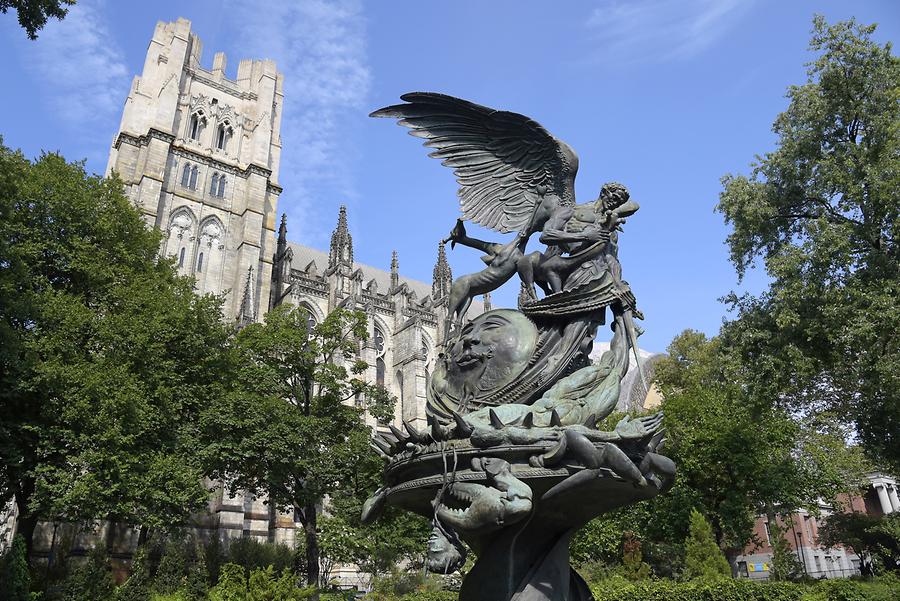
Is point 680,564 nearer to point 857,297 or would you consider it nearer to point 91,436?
point 857,297

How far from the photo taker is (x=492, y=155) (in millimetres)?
7520

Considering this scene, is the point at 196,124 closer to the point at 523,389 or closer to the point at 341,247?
the point at 341,247

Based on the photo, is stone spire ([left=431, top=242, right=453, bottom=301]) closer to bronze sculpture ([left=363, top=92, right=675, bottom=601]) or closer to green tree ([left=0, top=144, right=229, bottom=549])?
green tree ([left=0, top=144, right=229, bottom=549])

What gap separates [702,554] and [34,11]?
2045 centimetres

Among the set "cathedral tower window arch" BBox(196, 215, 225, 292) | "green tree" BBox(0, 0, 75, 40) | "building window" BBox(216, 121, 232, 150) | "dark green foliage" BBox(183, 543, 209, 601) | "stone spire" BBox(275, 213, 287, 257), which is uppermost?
"building window" BBox(216, 121, 232, 150)

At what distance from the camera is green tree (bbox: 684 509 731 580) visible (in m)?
18.4

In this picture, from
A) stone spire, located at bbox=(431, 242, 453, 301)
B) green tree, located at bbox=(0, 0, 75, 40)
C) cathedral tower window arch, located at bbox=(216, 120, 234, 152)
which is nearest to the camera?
green tree, located at bbox=(0, 0, 75, 40)

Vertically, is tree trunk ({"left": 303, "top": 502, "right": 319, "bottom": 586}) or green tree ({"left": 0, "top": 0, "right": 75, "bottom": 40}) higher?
green tree ({"left": 0, "top": 0, "right": 75, "bottom": 40})

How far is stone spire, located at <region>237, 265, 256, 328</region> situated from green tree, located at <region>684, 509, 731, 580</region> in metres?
26.2

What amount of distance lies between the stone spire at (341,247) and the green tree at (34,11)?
3579 centimetres

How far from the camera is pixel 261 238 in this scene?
42625mm

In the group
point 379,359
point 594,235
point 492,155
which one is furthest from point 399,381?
point 594,235

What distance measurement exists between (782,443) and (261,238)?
32.9 metres

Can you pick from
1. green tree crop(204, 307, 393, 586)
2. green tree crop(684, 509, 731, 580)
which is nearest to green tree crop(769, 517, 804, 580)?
green tree crop(684, 509, 731, 580)
